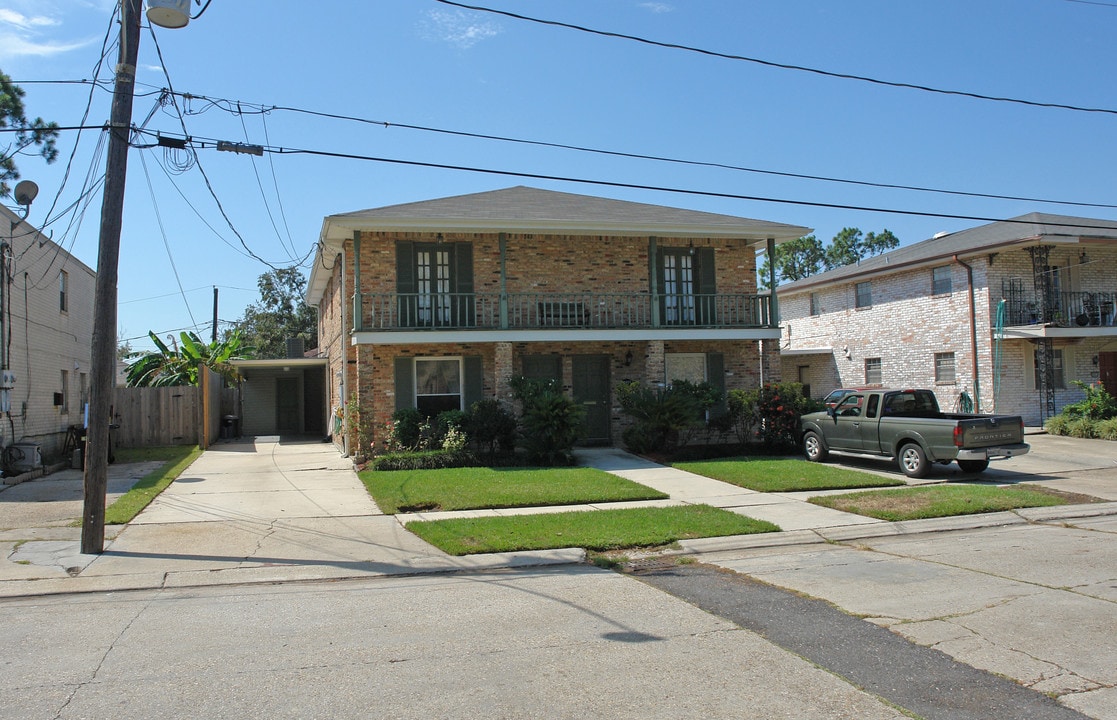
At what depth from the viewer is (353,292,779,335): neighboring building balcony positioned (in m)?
17.7

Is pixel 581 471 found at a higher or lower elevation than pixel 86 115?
lower

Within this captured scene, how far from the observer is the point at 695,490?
43.1ft

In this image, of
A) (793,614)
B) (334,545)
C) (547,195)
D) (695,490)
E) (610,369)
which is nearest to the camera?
(793,614)

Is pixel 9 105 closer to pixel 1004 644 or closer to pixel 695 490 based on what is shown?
pixel 695 490

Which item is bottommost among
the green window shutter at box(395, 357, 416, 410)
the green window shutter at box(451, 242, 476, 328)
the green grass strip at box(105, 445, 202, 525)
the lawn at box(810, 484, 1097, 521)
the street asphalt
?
the street asphalt

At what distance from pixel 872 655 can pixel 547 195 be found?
58.7 feet

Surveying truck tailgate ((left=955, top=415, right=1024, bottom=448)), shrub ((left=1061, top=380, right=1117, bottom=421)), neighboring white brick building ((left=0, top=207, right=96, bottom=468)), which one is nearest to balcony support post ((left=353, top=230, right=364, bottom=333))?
neighboring white brick building ((left=0, top=207, right=96, bottom=468))

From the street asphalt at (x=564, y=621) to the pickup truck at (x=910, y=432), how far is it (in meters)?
2.58

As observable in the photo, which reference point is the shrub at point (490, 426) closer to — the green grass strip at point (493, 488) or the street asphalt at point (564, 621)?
the green grass strip at point (493, 488)

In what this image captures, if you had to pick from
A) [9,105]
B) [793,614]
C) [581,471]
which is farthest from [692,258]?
[9,105]

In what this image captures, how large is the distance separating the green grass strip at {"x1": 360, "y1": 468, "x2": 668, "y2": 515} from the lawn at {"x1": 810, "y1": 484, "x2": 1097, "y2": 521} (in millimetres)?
2903

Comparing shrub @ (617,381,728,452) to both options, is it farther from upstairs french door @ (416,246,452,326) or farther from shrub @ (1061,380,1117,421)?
shrub @ (1061,380,1117,421)

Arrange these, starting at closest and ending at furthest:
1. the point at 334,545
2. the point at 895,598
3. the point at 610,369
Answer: the point at 895,598 < the point at 334,545 < the point at 610,369

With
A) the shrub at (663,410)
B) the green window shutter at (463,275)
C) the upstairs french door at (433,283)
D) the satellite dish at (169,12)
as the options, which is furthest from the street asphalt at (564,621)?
the green window shutter at (463,275)
